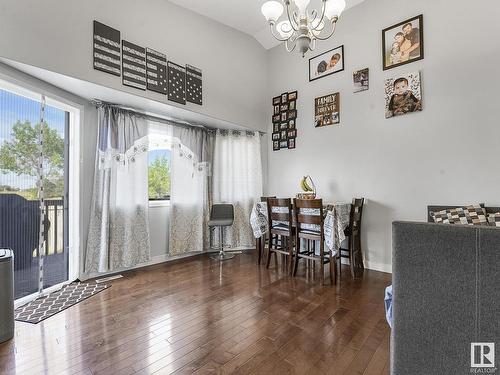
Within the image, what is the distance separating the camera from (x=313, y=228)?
3.12 metres

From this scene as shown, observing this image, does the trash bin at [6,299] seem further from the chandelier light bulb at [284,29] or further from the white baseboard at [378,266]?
the white baseboard at [378,266]

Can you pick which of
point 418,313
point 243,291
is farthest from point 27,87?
point 418,313

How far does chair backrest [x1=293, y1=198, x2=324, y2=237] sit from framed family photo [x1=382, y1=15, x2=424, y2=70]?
2006 millimetres

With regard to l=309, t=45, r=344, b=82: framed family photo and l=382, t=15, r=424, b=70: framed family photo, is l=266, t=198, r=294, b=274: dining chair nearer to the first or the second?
l=309, t=45, r=344, b=82: framed family photo

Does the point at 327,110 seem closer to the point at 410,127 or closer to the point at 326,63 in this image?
the point at 326,63

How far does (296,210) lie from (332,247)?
23.3 inches

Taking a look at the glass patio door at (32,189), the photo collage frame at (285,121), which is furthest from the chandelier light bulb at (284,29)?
the glass patio door at (32,189)

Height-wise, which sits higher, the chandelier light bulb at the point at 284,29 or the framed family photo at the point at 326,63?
the framed family photo at the point at 326,63

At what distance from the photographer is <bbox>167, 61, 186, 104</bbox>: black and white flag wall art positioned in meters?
3.21

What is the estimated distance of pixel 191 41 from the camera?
3455mm

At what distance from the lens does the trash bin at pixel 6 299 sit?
5.98ft

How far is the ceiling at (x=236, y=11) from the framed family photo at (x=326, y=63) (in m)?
0.61

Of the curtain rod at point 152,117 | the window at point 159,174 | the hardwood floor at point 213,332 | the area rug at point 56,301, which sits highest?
the curtain rod at point 152,117

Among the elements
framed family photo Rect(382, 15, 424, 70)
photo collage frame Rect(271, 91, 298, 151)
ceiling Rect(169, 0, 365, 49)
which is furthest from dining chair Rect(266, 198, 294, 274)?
ceiling Rect(169, 0, 365, 49)
